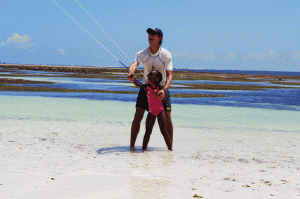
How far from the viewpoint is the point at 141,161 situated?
17.9 feet

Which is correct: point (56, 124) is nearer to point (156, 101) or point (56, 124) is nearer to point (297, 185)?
point (156, 101)

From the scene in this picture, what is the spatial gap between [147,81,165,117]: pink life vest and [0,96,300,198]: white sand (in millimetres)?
717

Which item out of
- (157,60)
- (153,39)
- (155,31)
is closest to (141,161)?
(157,60)

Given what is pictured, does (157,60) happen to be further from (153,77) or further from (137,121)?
(137,121)

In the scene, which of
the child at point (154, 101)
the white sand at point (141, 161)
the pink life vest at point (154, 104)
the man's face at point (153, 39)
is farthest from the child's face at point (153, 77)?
the white sand at point (141, 161)

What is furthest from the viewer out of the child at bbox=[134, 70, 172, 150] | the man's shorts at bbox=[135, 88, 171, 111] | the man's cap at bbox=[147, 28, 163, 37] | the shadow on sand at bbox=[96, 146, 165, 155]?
the shadow on sand at bbox=[96, 146, 165, 155]

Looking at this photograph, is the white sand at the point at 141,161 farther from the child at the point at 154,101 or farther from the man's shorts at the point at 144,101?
the man's shorts at the point at 144,101

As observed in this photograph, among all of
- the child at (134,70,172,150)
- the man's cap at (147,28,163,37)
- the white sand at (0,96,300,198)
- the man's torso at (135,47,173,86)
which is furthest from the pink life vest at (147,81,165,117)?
the man's cap at (147,28,163,37)

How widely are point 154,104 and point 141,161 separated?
99 centimetres

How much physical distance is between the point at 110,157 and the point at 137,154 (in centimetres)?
51

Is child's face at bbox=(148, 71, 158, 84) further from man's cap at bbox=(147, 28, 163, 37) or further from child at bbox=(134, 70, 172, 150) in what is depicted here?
man's cap at bbox=(147, 28, 163, 37)

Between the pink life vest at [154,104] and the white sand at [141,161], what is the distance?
72 centimetres

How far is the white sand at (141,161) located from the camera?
13.2ft

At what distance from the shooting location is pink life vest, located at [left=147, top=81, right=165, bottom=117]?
5.80 meters
